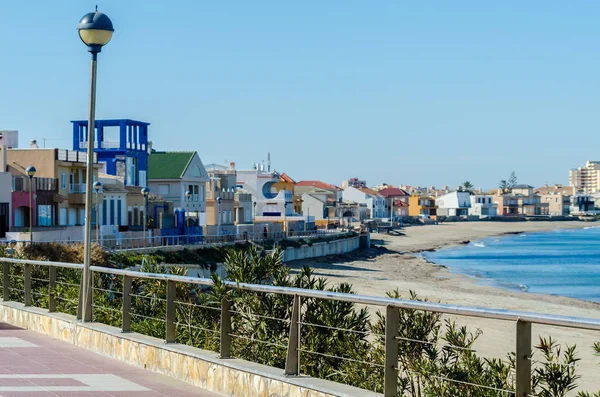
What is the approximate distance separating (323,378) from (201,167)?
7435cm

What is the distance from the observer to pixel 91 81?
12.4 metres

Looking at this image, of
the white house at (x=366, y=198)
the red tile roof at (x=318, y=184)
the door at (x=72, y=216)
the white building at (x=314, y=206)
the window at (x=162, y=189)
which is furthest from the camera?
the white house at (x=366, y=198)

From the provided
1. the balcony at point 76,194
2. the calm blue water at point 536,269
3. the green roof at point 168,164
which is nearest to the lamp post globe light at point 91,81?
the calm blue water at point 536,269

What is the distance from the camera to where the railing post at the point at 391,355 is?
6809 mm

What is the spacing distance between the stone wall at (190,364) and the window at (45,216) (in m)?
43.4

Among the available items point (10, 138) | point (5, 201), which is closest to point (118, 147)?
point (10, 138)

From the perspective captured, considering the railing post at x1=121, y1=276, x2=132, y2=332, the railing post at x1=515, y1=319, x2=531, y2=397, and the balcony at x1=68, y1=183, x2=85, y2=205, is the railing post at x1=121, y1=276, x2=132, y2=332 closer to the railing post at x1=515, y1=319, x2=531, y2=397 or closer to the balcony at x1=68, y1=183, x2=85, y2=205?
the railing post at x1=515, y1=319, x2=531, y2=397

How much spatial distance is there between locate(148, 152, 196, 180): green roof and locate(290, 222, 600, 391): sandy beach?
41.7 ft

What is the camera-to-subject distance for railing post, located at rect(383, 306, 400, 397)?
6.81 meters

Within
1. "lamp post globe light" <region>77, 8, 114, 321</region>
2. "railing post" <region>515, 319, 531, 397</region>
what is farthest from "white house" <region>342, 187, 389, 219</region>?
"railing post" <region>515, 319, 531, 397</region>

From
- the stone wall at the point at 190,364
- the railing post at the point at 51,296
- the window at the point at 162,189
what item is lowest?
the stone wall at the point at 190,364

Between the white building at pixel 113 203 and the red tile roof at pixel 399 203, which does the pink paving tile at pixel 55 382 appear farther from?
the red tile roof at pixel 399 203

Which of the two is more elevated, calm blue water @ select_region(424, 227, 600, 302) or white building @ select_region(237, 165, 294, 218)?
white building @ select_region(237, 165, 294, 218)


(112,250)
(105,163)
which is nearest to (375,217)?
(105,163)
